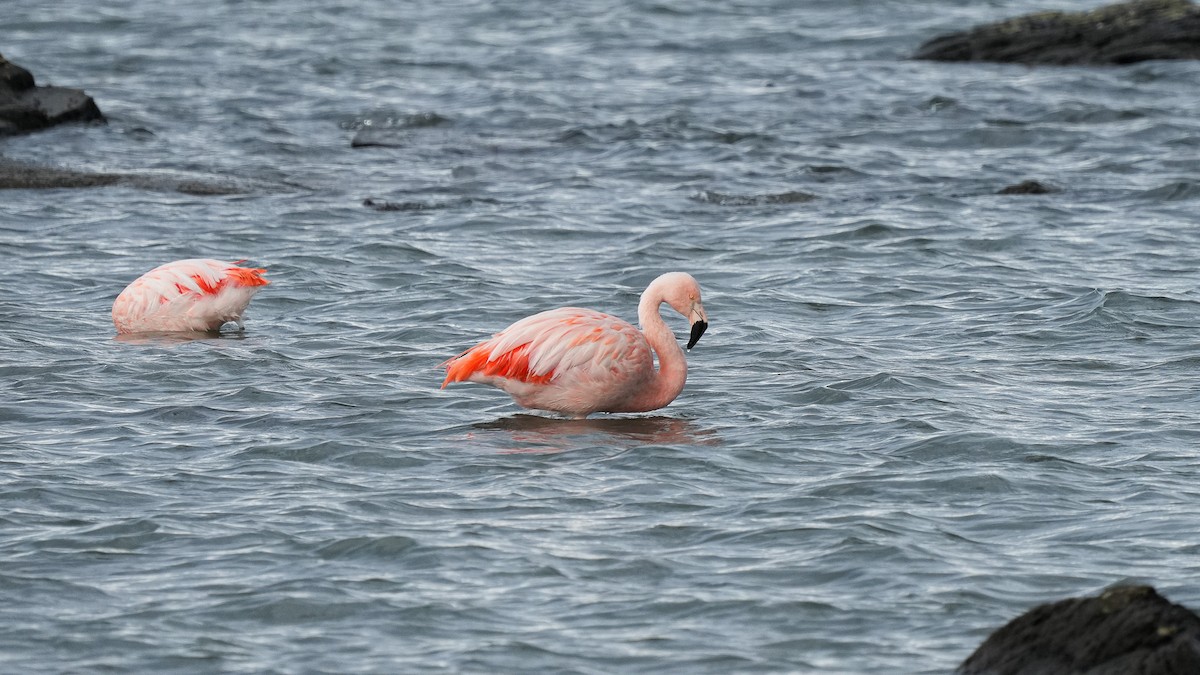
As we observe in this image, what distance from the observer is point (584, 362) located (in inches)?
351

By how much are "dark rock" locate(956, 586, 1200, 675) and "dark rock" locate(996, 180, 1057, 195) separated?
10.6 m

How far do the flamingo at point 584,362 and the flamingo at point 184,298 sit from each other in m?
2.30

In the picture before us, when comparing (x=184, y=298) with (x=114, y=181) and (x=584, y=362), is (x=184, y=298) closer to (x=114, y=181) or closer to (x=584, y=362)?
(x=584, y=362)

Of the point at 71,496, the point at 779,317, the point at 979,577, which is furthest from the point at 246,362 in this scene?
the point at 979,577

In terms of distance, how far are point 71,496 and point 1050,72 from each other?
1747 cm

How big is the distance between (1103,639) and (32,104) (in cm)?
1611

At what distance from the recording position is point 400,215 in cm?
Answer: 1505

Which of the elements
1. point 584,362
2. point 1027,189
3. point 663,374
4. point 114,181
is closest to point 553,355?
point 584,362

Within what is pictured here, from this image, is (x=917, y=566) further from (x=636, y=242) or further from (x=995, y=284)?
(x=636, y=242)

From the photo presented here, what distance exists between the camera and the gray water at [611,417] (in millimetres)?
6387

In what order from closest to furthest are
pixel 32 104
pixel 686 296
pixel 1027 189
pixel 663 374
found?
1. pixel 663 374
2. pixel 686 296
3. pixel 1027 189
4. pixel 32 104

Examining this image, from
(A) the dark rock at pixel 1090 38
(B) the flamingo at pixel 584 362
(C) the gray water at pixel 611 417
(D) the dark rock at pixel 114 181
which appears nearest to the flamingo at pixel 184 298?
(C) the gray water at pixel 611 417

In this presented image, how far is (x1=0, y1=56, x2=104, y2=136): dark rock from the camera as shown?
61.1 feet

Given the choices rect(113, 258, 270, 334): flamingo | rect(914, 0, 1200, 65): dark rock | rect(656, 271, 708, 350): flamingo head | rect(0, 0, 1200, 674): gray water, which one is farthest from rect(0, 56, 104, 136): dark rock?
rect(914, 0, 1200, 65): dark rock
